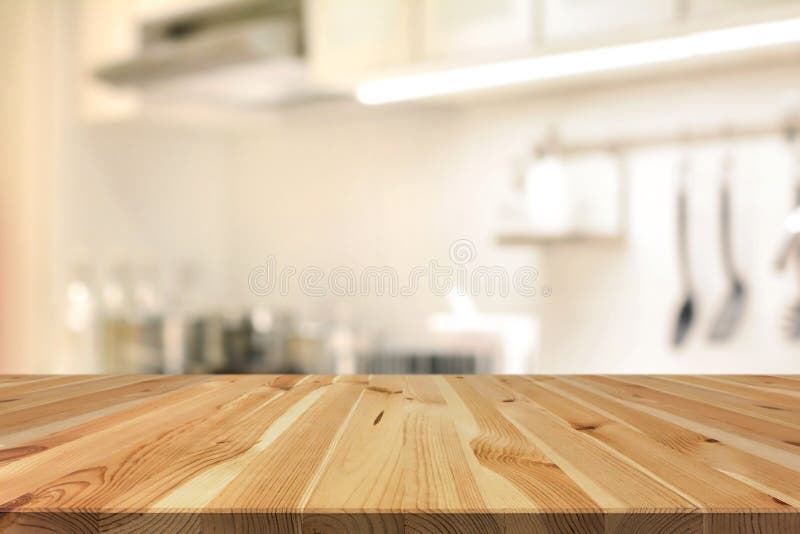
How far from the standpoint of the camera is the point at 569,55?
1.72m

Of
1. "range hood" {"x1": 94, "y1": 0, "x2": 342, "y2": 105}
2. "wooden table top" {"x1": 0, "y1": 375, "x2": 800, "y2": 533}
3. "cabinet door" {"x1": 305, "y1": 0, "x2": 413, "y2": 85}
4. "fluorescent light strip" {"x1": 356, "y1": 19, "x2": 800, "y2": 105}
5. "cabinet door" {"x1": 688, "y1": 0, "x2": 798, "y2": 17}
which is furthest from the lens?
"range hood" {"x1": 94, "y1": 0, "x2": 342, "y2": 105}

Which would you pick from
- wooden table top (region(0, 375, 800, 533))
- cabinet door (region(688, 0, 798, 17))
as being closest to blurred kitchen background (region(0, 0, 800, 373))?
cabinet door (region(688, 0, 798, 17))

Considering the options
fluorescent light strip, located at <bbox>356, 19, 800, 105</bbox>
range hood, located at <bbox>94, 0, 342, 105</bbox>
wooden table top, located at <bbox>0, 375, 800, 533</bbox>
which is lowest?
wooden table top, located at <bbox>0, 375, 800, 533</bbox>

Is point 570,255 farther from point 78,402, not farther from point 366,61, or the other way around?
point 78,402

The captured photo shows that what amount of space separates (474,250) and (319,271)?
60 centimetres

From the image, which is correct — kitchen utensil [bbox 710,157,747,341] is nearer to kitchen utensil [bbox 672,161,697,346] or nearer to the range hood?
kitchen utensil [bbox 672,161,697,346]

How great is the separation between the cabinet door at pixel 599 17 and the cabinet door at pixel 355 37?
38 centimetres

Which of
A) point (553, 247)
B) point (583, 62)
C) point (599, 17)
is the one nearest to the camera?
point (599, 17)

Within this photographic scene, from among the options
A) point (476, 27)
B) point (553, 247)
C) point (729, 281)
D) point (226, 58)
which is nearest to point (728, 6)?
point (476, 27)

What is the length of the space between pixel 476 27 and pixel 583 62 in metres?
0.27

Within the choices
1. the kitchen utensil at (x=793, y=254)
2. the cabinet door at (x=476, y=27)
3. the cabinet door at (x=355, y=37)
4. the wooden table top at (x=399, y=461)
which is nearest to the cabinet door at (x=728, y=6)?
the cabinet door at (x=476, y=27)

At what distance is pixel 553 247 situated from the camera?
7.30ft

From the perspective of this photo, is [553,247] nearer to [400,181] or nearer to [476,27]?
[400,181]

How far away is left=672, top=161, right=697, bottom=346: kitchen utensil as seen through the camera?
1.93 m
